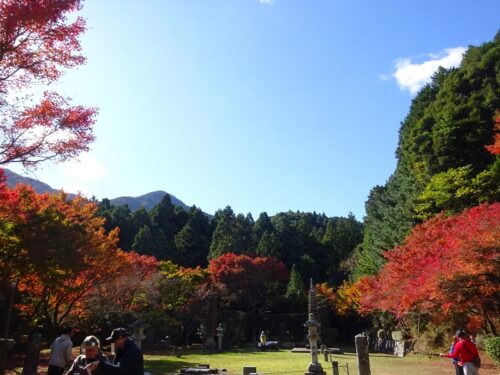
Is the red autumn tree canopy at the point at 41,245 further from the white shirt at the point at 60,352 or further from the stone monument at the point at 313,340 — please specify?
the stone monument at the point at 313,340

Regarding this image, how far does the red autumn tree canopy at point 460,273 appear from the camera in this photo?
13.4 m

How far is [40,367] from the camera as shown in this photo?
A: 1561 centimetres

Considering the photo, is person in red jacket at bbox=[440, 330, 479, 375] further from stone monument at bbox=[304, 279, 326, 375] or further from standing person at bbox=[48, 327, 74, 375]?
standing person at bbox=[48, 327, 74, 375]

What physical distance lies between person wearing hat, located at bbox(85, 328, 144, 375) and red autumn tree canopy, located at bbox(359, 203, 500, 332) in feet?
39.8

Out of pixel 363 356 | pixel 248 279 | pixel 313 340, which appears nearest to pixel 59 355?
pixel 363 356

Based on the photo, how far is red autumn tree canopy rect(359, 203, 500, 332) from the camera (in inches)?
526

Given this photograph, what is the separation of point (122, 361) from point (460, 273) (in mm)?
12666

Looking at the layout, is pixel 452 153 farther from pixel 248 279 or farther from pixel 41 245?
pixel 41 245

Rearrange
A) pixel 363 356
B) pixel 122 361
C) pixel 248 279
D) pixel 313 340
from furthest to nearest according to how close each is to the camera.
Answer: pixel 248 279 < pixel 313 340 < pixel 363 356 < pixel 122 361

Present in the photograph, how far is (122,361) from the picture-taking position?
4023mm

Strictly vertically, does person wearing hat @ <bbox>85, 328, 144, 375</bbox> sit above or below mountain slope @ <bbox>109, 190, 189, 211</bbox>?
below

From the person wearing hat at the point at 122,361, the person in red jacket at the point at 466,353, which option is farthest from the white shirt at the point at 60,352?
the person in red jacket at the point at 466,353

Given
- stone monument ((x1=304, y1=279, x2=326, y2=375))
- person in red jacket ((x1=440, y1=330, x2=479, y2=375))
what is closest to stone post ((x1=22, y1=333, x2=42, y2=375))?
stone monument ((x1=304, y1=279, x2=326, y2=375))

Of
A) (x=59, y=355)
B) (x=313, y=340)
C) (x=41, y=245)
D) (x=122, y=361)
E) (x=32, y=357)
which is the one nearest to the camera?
(x=122, y=361)
